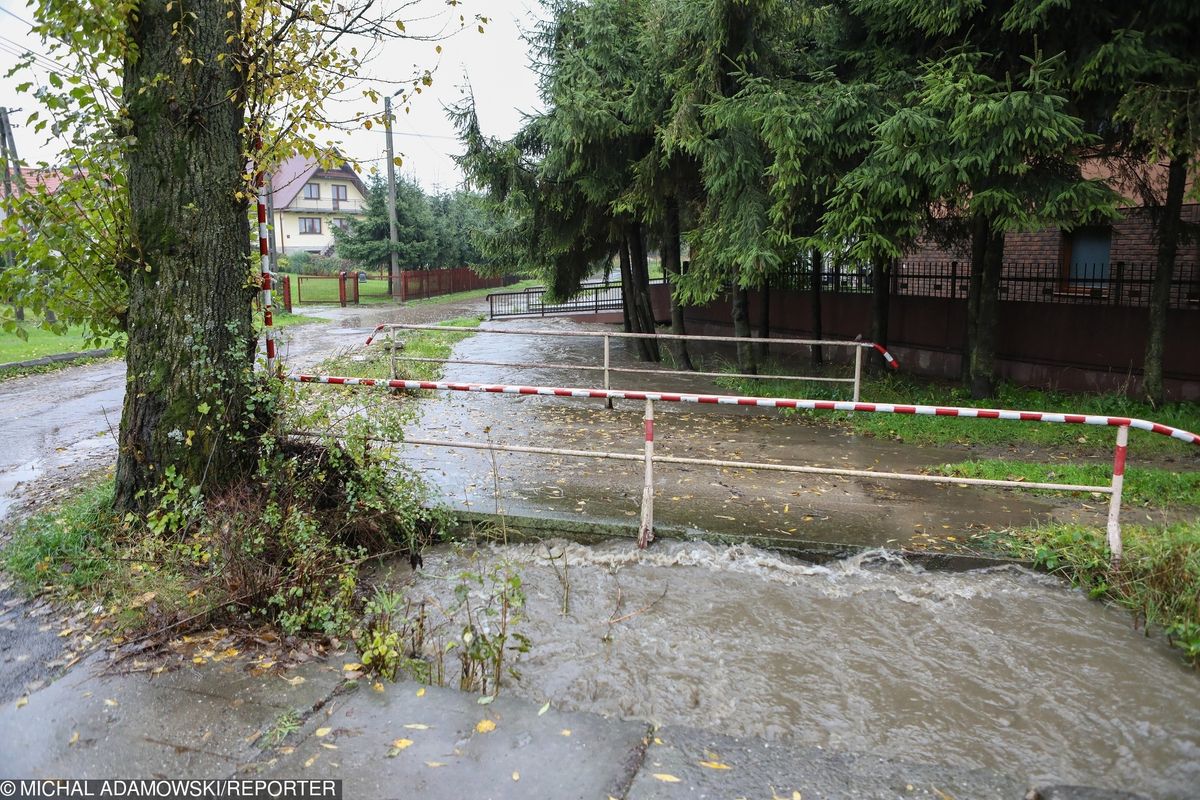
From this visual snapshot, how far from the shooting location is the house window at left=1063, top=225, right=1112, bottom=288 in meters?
15.9

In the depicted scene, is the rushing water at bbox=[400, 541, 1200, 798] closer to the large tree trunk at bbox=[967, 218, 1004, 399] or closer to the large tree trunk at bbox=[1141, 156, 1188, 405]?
the large tree trunk at bbox=[1141, 156, 1188, 405]

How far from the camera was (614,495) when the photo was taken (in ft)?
23.9

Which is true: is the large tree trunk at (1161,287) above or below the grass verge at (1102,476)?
above

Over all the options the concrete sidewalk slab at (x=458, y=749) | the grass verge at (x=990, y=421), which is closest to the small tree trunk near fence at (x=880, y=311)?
the grass verge at (x=990, y=421)

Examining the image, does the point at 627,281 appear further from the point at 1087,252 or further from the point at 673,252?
the point at 1087,252

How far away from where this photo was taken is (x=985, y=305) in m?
11.4

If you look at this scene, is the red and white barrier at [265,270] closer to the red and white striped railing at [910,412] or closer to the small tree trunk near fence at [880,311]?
the red and white striped railing at [910,412]

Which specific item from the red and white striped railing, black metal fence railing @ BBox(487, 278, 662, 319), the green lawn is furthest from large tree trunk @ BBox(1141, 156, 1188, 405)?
black metal fence railing @ BBox(487, 278, 662, 319)

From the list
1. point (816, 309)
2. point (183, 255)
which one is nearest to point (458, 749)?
point (183, 255)

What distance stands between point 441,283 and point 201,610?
39715 millimetres

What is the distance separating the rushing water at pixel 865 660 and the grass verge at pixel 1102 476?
2.17m

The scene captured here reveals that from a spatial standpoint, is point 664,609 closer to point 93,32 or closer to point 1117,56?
point 93,32

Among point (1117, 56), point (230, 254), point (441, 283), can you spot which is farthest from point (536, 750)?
point (441, 283)

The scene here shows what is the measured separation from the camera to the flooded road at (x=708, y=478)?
658 centimetres
